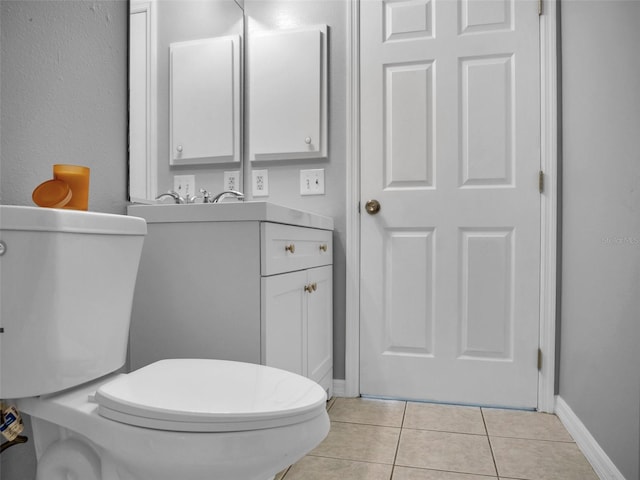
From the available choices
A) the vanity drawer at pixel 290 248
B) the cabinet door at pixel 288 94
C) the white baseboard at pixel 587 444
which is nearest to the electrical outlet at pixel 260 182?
the cabinet door at pixel 288 94

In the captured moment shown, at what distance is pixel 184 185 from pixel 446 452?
1.45 metres

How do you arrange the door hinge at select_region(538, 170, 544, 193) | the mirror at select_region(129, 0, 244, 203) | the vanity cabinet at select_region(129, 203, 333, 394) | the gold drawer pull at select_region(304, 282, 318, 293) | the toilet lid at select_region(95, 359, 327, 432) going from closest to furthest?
the toilet lid at select_region(95, 359, 327, 432), the vanity cabinet at select_region(129, 203, 333, 394), the mirror at select_region(129, 0, 244, 203), the gold drawer pull at select_region(304, 282, 318, 293), the door hinge at select_region(538, 170, 544, 193)

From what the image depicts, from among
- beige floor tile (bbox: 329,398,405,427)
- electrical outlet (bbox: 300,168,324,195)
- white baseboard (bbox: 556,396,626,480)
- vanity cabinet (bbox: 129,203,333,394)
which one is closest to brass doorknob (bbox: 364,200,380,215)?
electrical outlet (bbox: 300,168,324,195)

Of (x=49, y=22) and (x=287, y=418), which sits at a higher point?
(x=49, y=22)

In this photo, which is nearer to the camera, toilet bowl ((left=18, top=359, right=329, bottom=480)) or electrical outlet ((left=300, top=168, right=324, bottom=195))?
toilet bowl ((left=18, top=359, right=329, bottom=480))

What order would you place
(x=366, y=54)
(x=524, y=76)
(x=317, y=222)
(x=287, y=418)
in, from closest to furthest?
(x=287, y=418), (x=317, y=222), (x=524, y=76), (x=366, y=54)

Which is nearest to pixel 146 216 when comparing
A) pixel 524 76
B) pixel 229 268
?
pixel 229 268

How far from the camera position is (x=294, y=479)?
1.42 metres

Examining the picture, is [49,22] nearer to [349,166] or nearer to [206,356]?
[206,356]

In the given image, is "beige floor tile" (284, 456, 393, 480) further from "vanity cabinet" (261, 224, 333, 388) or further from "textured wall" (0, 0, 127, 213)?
"textured wall" (0, 0, 127, 213)

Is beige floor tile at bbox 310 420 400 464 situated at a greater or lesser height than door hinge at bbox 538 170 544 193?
lesser

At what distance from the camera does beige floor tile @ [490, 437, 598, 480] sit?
143 centimetres

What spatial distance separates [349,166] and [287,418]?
148 centimetres

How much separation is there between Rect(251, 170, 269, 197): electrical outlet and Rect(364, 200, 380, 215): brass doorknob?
0.49 m
